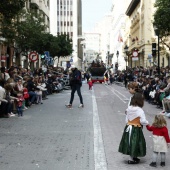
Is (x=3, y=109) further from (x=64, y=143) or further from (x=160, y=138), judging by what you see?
(x=160, y=138)

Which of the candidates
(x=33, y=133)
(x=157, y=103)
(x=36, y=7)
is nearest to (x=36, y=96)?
(x=157, y=103)

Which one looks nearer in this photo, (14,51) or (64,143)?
(64,143)

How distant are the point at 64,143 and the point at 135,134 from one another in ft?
9.28

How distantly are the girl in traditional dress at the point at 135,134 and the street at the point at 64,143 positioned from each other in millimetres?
221

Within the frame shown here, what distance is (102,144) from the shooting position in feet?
36.6

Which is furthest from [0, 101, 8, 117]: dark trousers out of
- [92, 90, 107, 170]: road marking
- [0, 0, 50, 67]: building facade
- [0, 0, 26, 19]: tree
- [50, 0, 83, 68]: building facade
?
[50, 0, 83, 68]: building facade

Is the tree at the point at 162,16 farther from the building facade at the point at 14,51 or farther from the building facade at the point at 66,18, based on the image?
the building facade at the point at 66,18

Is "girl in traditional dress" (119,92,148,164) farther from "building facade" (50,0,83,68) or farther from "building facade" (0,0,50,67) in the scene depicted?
"building facade" (50,0,83,68)

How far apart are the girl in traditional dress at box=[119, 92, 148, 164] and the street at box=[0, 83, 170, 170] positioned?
221 mm

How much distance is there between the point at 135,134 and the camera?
29.3 ft

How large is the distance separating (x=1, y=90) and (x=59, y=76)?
25.1m

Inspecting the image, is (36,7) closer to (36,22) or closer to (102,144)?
(36,22)

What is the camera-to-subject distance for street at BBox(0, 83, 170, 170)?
8.93 metres

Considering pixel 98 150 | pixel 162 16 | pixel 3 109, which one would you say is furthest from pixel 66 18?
pixel 98 150
